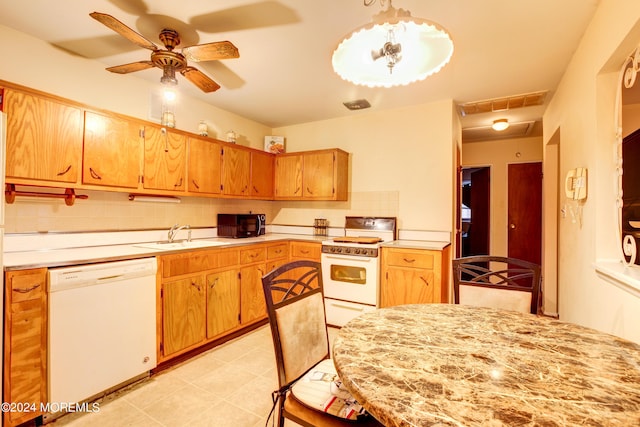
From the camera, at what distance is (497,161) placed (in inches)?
199

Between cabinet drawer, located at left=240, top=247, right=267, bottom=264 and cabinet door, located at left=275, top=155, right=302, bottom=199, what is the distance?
0.98 metres

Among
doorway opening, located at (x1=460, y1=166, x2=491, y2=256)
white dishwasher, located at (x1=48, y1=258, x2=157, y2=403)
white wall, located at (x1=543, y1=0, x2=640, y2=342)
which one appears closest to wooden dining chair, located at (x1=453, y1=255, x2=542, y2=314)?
white wall, located at (x1=543, y1=0, x2=640, y2=342)

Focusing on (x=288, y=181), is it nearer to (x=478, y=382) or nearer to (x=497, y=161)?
(x=478, y=382)

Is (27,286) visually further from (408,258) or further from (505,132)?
(505,132)

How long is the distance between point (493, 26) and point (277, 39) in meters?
1.51

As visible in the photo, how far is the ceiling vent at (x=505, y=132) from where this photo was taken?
420 centimetres

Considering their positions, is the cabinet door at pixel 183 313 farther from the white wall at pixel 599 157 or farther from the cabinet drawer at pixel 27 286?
the white wall at pixel 599 157

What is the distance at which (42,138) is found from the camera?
1.96m

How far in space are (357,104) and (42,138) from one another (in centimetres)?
284

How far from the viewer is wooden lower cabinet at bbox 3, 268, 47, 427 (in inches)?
62.1

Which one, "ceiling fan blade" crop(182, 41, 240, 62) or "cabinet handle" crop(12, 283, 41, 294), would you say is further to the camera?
"ceiling fan blade" crop(182, 41, 240, 62)

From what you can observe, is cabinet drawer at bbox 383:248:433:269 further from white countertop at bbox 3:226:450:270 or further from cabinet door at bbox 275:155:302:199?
cabinet door at bbox 275:155:302:199

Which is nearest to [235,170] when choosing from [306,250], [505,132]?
[306,250]

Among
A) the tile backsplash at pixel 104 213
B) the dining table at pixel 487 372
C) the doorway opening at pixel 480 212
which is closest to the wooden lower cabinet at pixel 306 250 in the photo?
the tile backsplash at pixel 104 213
